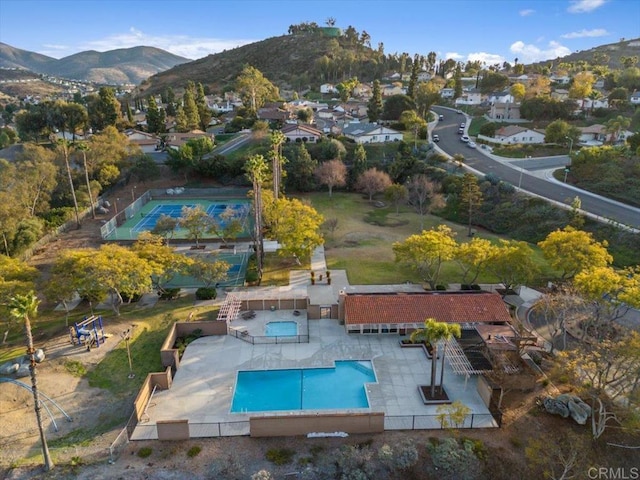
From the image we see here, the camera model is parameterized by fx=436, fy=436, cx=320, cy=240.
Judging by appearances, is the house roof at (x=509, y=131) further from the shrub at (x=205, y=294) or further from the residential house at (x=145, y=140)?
the shrub at (x=205, y=294)

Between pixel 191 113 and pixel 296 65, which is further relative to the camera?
pixel 296 65

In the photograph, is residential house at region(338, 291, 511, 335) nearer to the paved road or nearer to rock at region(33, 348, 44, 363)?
rock at region(33, 348, 44, 363)

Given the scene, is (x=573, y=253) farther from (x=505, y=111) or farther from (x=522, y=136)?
(x=505, y=111)

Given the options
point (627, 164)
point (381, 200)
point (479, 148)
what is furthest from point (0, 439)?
point (479, 148)

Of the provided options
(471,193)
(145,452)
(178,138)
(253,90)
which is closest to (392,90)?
(253,90)

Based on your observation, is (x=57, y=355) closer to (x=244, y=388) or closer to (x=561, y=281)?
(x=244, y=388)

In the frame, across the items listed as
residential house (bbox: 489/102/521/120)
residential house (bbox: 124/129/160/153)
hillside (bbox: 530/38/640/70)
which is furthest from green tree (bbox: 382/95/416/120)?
hillside (bbox: 530/38/640/70)
